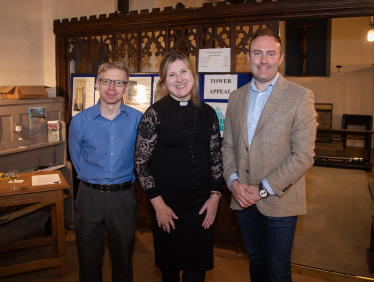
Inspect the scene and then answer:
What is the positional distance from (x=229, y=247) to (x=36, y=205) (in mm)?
2299

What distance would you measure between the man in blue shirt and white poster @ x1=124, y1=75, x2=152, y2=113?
1.33 metres

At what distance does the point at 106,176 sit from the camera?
2.09m

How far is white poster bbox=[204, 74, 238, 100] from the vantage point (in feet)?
10.2

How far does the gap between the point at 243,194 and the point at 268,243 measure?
339 mm

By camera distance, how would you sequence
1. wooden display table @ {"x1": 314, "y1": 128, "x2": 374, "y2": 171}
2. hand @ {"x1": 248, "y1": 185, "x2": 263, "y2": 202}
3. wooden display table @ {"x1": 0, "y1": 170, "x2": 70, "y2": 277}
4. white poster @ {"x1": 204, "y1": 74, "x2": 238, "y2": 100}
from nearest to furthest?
1. hand @ {"x1": 248, "y1": 185, "x2": 263, "y2": 202}
2. wooden display table @ {"x1": 0, "y1": 170, "x2": 70, "y2": 277}
3. white poster @ {"x1": 204, "y1": 74, "x2": 238, "y2": 100}
4. wooden display table @ {"x1": 314, "y1": 128, "x2": 374, "y2": 171}

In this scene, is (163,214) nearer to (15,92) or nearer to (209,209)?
(209,209)

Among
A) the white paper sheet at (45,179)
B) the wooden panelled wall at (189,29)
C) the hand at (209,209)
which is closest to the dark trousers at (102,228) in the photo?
the hand at (209,209)

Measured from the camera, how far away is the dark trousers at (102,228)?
2.09 m

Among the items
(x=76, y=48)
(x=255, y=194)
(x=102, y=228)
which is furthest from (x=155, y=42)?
(x=255, y=194)

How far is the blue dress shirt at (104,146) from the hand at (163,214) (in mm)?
389

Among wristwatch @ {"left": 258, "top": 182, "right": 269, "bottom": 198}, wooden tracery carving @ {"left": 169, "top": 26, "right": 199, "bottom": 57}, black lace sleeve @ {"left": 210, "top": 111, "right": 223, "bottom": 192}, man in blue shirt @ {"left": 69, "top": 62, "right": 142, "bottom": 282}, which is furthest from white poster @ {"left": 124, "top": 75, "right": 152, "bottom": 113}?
wristwatch @ {"left": 258, "top": 182, "right": 269, "bottom": 198}

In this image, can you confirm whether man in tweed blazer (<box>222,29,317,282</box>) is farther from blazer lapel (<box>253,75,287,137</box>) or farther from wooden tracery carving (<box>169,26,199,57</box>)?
wooden tracery carving (<box>169,26,199,57</box>)

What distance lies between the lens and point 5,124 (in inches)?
125

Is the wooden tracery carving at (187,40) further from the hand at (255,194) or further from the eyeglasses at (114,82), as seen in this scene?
the hand at (255,194)
